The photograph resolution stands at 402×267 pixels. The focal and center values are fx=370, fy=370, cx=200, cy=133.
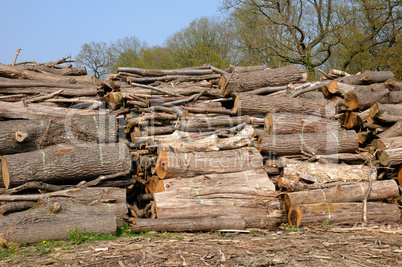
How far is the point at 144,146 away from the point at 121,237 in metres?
2.59

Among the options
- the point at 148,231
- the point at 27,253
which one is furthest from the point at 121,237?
the point at 27,253

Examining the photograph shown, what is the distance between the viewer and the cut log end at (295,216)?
634cm

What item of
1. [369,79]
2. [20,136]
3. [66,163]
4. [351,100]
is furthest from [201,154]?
[369,79]

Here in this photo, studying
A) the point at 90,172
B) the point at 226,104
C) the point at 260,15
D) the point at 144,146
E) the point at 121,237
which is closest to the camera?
the point at 121,237

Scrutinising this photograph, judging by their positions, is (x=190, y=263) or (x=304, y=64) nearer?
(x=190, y=263)

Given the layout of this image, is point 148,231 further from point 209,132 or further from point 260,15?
point 260,15

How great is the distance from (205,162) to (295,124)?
2.44 meters

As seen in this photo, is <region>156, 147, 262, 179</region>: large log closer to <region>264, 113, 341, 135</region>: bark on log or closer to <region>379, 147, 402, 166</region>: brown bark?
<region>264, 113, 341, 135</region>: bark on log

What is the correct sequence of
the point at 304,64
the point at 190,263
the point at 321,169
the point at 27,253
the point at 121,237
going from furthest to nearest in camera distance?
the point at 304,64
the point at 321,169
the point at 121,237
the point at 27,253
the point at 190,263

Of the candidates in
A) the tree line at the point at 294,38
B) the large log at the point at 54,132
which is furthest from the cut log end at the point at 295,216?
the tree line at the point at 294,38

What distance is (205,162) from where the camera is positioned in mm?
7090

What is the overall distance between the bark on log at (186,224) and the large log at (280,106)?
10.6 feet

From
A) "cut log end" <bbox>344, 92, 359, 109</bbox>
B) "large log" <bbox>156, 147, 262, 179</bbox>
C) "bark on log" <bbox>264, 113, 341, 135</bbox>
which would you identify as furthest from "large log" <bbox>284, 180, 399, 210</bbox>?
"cut log end" <bbox>344, 92, 359, 109</bbox>

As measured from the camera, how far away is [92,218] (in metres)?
5.73
